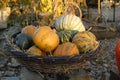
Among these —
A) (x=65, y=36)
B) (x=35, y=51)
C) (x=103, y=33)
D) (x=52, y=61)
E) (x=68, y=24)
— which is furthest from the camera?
(x=103, y=33)

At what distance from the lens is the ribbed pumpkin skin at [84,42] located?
216cm

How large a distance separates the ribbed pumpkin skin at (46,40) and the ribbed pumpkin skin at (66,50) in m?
0.05

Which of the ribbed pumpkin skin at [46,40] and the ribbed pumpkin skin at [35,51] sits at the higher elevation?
the ribbed pumpkin skin at [46,40]

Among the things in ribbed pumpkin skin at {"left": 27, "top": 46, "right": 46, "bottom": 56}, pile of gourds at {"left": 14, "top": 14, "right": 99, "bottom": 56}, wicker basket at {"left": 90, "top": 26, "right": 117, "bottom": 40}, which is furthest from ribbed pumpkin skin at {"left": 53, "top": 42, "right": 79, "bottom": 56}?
wicker basket at {"left": 90, "top": 26, "right": 117, "bottom": 40}

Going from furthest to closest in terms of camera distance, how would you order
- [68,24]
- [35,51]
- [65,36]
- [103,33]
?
1. [103,33]
2. [68,24]
3. [65,36]
4. [35,51]

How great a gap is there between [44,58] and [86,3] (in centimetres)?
598

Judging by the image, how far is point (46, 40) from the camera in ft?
6.98

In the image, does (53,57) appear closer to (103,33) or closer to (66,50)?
(66,50)

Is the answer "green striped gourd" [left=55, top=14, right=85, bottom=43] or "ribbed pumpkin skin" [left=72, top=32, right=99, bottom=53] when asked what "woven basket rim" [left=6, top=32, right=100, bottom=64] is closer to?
"ribbed pumpkin skin" [left=72, top=32, right=99, bottom=53]

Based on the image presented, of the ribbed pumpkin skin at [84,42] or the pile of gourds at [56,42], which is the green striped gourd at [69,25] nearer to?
the pile of gourds at [56,42]

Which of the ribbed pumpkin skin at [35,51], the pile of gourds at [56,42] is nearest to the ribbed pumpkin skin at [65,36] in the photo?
the pile of gourds at [56,42]

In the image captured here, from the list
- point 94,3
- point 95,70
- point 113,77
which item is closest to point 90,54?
point 113,77

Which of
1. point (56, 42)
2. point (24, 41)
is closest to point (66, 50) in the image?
point (56, 42)

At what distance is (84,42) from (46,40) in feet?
0.89
